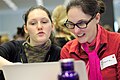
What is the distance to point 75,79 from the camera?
0.75m

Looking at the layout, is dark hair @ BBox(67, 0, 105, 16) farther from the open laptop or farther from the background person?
the open laptop

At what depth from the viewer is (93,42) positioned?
150cm

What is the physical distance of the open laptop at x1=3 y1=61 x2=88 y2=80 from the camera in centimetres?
94

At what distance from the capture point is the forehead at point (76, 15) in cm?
137

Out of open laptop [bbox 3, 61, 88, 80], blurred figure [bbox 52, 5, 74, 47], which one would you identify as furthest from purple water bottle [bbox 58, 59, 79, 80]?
blurred figure [bbox 52, 5, 74, 47]

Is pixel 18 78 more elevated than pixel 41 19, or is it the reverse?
pixel 41 19

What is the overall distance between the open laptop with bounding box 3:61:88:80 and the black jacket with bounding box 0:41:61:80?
0.78m

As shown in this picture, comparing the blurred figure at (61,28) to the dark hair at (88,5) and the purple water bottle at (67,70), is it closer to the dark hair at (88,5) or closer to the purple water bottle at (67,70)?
the dark hair at (88,5)

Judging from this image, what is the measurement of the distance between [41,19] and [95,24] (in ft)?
1.34

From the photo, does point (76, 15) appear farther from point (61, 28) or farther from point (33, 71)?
point (61, 28)

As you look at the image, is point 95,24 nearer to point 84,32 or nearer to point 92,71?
point 84,32

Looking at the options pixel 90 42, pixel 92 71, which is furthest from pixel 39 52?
pixel 92 71

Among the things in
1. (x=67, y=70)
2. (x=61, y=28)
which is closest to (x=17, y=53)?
(x=61, y=28)

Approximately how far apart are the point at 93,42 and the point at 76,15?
0.22m
